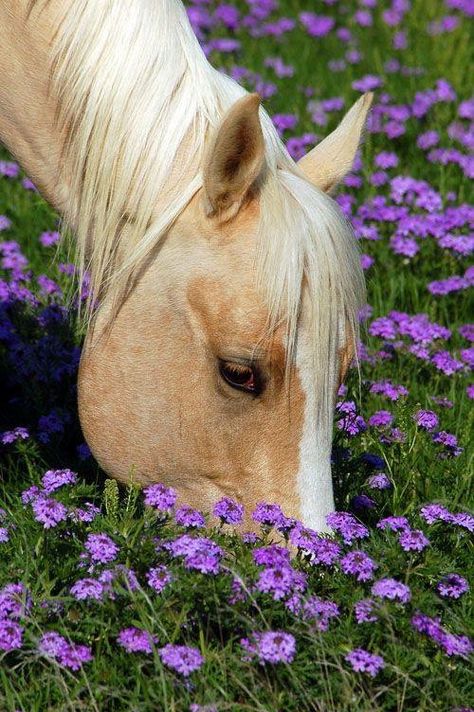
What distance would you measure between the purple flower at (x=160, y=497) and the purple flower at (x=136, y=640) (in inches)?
17.0

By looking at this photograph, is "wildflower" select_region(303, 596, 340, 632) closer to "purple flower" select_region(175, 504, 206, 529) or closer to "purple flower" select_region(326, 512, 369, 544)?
"purple flower" select_region(326, 512, 369, 544)

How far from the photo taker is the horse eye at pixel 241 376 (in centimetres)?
331

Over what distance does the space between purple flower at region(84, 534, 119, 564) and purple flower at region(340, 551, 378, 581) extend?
62cm

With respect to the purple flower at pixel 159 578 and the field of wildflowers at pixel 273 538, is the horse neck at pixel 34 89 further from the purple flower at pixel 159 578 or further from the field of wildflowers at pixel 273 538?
the purple flower at pixel 159 578

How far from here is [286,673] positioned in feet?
10.00

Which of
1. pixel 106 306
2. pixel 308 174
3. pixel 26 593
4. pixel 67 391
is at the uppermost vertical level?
pixel 308 174

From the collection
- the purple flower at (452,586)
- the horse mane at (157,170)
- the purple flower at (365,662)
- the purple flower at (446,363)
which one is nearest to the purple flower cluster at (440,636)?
the purple flower at (365,662)

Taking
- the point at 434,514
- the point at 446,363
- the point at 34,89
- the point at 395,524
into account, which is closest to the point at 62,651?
the point at 395,524

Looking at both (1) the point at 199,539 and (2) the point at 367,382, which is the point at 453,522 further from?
(2) the point at 367,382

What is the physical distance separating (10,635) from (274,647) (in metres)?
0.68

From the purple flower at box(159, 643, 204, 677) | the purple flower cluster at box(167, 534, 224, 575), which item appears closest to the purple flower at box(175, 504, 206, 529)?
the purple flower cluster at box(167, 534, 224, 575)

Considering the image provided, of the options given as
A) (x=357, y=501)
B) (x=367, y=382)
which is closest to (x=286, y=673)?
(x=357, y=501)

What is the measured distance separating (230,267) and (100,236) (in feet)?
1.45

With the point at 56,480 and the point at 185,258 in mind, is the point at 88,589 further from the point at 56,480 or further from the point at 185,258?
the point at 185,258
